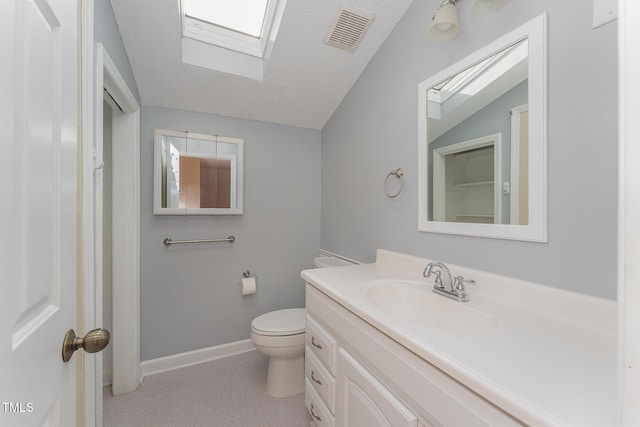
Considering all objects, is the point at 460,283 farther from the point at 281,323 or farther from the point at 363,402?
the point at 281,323

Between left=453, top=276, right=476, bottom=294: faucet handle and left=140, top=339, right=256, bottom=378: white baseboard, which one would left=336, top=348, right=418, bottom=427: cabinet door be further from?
left=140, top=339, right=256, bottom=378: white baseboard

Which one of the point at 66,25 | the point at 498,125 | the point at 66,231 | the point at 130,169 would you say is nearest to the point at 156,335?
the point at 130,169

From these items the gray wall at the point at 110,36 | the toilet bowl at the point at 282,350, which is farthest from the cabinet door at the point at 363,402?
the gray wall at the point at 110,36

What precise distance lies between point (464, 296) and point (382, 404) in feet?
1.65

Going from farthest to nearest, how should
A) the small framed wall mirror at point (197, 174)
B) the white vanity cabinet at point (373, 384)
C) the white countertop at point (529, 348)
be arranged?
the small framed wall mirror at point (197, 174), the white vanity cabinet at point (373, 384), the white countertop at point (529, 348)

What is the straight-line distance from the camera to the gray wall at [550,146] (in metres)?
0.74

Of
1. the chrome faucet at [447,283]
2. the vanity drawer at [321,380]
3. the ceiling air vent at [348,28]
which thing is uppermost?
the ceiling air vent at [348,28]

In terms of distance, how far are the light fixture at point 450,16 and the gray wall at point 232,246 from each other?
138cm

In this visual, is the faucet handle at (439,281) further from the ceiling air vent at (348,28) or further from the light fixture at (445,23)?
the ceiling air vent at (348,28)

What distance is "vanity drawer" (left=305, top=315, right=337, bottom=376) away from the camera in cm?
109

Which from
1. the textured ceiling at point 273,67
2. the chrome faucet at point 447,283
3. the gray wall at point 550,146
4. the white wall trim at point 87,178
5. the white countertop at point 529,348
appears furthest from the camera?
the textured ceiling at point 273,67

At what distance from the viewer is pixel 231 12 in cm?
160

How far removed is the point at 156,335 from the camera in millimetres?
1869

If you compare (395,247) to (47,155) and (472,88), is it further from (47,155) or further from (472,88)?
(47,155)
